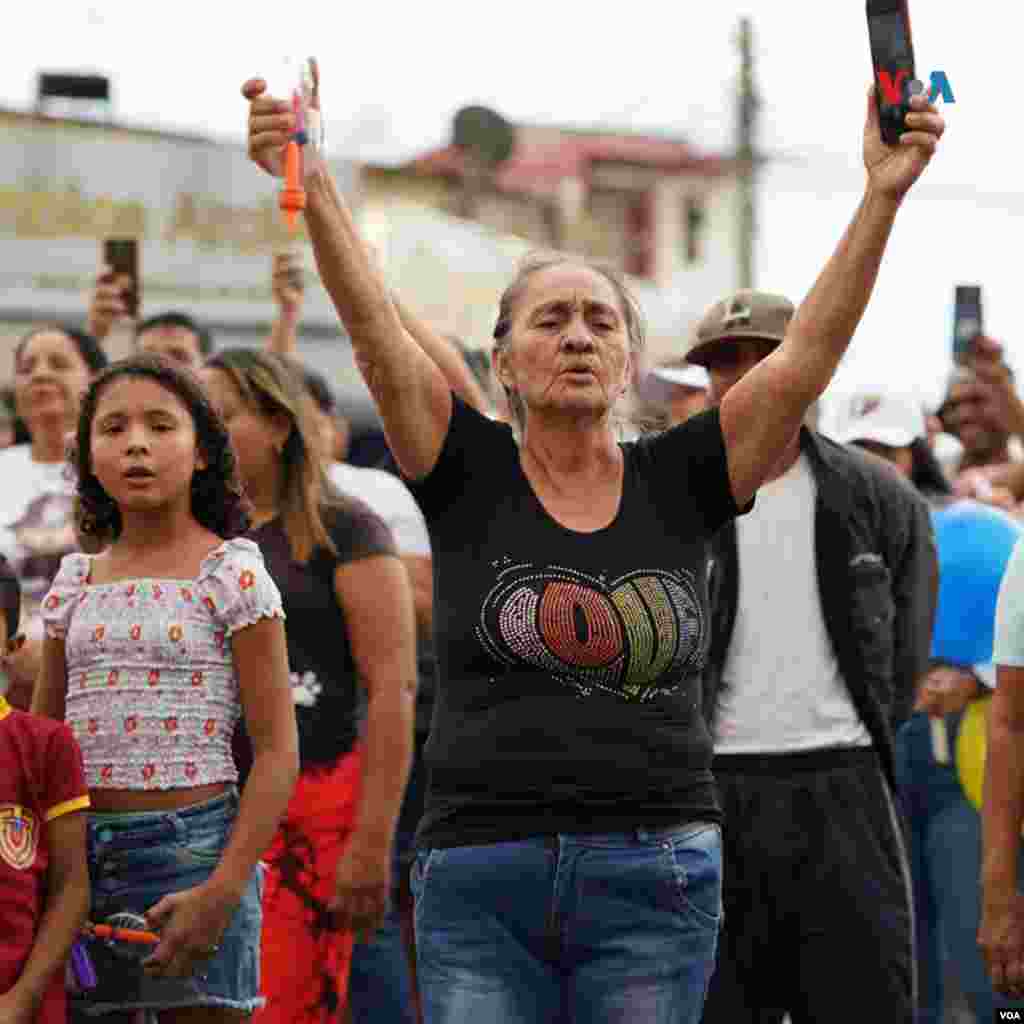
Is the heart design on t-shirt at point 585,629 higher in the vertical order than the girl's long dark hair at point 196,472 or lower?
lower

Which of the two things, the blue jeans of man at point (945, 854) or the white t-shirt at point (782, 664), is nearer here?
the white t-shirt at point (782, 664)

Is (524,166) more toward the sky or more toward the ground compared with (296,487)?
more toward the sky

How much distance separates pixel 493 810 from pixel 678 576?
1.64 feet

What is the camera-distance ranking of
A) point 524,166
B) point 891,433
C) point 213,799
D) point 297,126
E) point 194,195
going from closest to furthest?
1. point 297,126
2. point 213,799
3. point 891,433
4. point 194,195
5. point 524,166

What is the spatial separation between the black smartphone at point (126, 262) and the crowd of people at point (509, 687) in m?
1.43

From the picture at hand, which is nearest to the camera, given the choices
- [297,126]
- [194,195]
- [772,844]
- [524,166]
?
[297,126]

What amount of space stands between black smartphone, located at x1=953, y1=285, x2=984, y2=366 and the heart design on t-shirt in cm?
551

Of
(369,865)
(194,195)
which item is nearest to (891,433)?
(369,865)

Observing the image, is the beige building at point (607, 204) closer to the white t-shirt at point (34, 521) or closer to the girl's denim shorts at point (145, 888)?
the white t-shirt at point (34, 521)

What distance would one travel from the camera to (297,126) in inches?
152

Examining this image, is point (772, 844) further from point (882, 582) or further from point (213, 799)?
point (213, 799)

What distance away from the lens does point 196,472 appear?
5.01m

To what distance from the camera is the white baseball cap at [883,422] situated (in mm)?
7891

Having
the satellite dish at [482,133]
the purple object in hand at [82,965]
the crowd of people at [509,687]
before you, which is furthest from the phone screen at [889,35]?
the satellite dish at [482,133]
